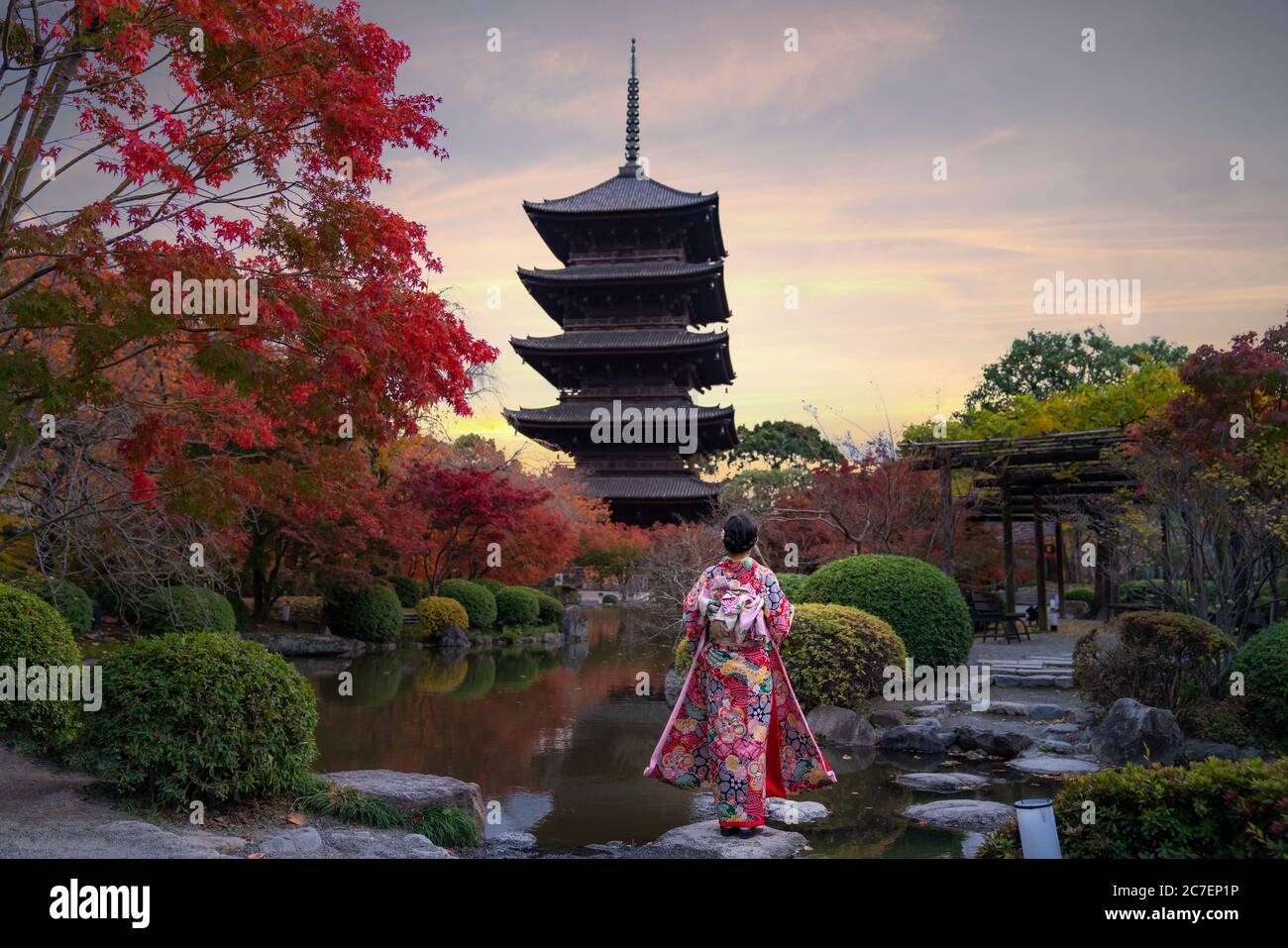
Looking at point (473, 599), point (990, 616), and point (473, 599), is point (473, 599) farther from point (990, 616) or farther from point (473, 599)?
point (990, 616)

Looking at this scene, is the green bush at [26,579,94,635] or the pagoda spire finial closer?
the green bush at [26,579,94,635]

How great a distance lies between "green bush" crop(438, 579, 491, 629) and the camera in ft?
69.8

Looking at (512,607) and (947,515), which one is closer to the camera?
(947,515)

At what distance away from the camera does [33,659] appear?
254 inches

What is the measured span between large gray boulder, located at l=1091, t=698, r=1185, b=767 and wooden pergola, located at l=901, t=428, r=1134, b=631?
5.92 m

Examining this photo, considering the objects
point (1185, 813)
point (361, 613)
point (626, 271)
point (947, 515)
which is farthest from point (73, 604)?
point (626, 271)

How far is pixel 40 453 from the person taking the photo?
10461mm

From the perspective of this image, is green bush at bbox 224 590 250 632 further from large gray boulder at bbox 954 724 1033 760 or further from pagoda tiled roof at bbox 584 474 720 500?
pagoda tiled roof at bbox 584 474 720 500

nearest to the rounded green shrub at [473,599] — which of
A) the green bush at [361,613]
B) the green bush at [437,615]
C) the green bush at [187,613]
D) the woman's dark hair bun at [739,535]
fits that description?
the green bush at [437,615]

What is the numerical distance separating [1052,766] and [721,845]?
12.6 ft

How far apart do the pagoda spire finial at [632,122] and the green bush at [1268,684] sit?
3100cm

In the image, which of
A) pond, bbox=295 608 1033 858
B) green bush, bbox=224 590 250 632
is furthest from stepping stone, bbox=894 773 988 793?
green bush, bbox=224 590 250 632

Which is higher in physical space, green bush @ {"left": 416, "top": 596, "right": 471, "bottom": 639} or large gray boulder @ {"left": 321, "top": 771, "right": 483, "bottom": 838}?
large gray boulder @ {"left": 321, "top": 771, "right": 483, "bottom": 838}
